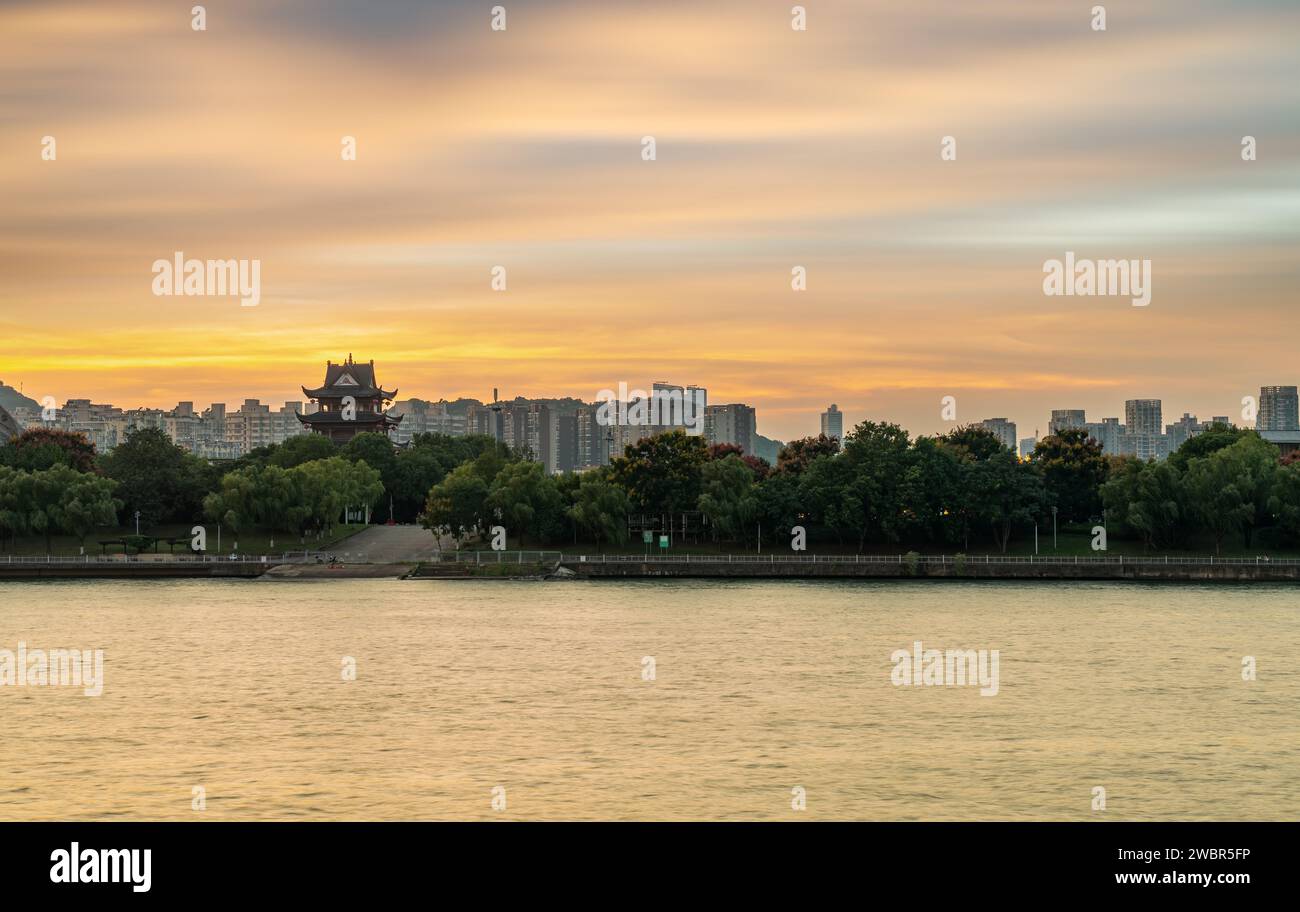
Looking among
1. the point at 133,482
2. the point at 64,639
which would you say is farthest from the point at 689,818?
the point at 133,482

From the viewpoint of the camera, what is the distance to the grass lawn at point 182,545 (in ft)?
271

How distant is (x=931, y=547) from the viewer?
79625 millimetres

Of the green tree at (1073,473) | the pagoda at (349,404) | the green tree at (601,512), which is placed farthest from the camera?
the pagoda at (349,404)

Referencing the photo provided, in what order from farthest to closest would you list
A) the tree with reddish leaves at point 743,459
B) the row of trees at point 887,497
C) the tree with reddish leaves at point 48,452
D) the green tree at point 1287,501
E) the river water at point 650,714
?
the tree with reddish leaves at point 743,459
the tree with reddish leaves at point 48,452
the row of trees at point 887,497
the green tree at point 1287,501
the river water at point 650,714

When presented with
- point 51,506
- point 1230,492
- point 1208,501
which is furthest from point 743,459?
point 51,506

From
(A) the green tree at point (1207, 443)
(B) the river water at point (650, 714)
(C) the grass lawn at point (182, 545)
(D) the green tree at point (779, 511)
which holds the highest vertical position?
(A) the green tree at point (1207, 443)

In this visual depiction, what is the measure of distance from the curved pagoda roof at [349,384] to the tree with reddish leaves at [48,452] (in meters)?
28.3

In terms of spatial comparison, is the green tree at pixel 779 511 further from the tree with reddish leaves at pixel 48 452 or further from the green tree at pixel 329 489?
the tree with reddish leaves at pixel 48 452

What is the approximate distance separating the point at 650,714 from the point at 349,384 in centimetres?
11166

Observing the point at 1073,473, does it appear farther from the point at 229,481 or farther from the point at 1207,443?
the point at 229,481

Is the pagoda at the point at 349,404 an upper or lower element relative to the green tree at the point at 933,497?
upper

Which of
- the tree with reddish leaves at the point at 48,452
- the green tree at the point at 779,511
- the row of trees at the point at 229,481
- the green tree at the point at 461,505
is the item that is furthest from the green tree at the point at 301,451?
the green tree at the point at 779,511

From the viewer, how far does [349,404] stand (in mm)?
135625
